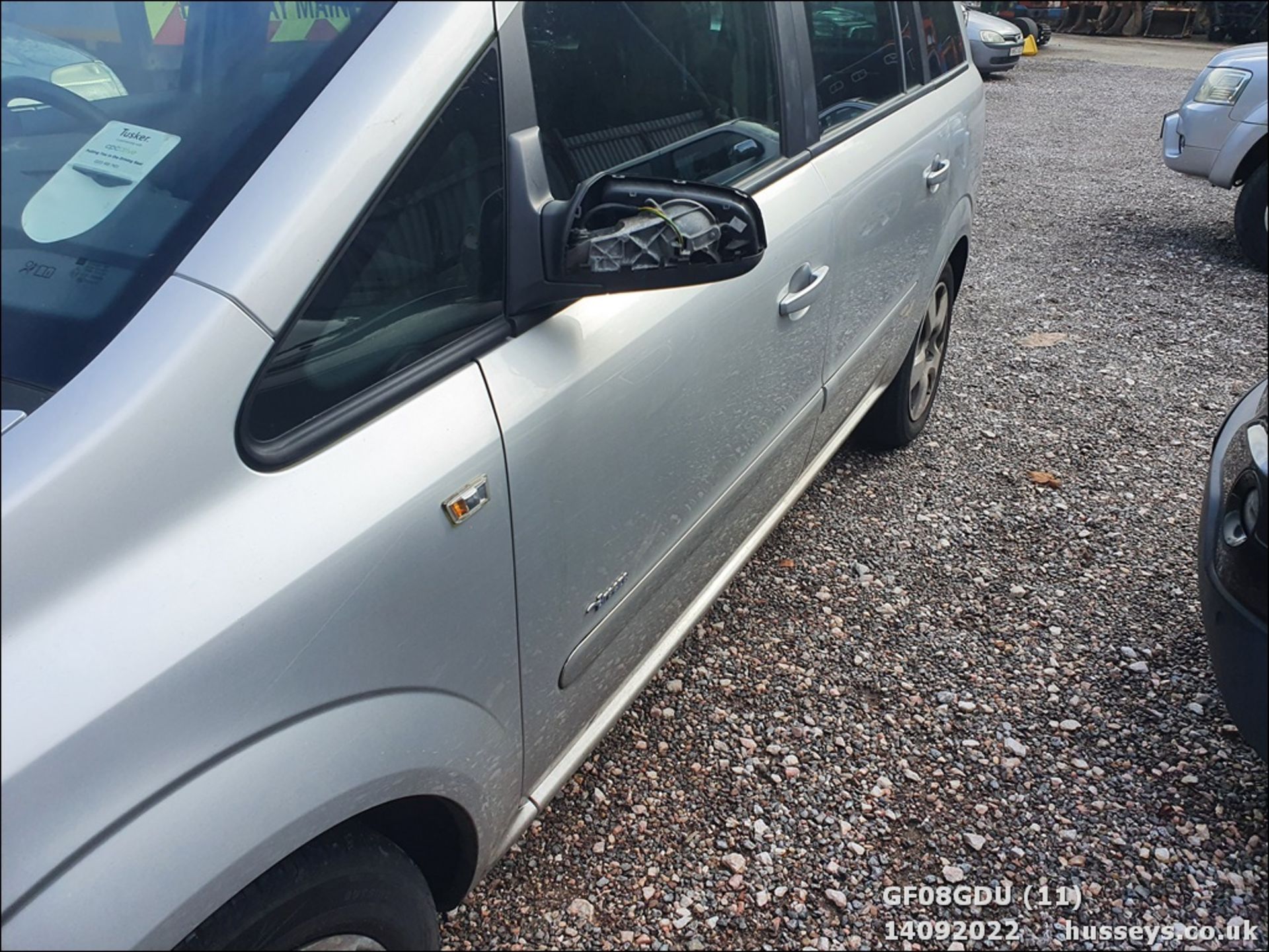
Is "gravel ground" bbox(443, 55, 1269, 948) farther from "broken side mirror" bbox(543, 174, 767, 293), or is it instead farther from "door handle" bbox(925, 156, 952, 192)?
"broken side mirror" bbox(543, 174, 767, 293)

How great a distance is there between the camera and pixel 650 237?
1470 mm

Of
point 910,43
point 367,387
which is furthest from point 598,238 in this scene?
point 910,43

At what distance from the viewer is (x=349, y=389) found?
1333 mm

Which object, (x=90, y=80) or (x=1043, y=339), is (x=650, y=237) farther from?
(x=1043, y=339)

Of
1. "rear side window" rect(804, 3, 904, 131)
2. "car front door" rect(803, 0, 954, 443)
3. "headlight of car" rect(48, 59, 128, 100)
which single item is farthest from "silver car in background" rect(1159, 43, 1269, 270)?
"headlight of car" rect(48, 59, 128, 100)

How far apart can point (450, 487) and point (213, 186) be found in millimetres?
475

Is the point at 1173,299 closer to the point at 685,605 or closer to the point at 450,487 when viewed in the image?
the point at 685,605

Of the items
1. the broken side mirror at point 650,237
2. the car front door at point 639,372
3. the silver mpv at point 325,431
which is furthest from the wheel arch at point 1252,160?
the broken side mirror at point 650,237

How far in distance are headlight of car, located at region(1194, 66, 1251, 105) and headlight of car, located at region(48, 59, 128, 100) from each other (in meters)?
6.52

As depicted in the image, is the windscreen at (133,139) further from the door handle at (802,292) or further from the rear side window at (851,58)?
the rear side window at (851,58)

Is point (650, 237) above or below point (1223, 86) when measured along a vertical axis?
above

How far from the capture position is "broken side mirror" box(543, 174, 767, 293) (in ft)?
4.78

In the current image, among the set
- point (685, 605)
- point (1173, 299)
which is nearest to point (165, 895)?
point (685, 605)

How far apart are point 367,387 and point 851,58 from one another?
196 centimetres
